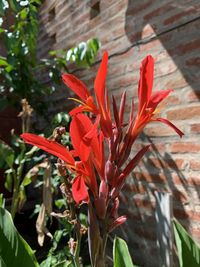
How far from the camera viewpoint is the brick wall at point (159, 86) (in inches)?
59.6

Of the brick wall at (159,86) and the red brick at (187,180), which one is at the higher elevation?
the brick wall at (159,86)

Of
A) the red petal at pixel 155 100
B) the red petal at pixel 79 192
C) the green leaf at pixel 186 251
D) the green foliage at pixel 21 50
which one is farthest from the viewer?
the green foliage at pixel 21 50

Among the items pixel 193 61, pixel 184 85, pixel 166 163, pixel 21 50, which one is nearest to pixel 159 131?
pixel 166 163

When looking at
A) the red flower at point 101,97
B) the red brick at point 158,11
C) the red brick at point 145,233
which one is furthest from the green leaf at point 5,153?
the red flower at point 101,97

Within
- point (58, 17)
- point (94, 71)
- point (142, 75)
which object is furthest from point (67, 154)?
point (58, 17)

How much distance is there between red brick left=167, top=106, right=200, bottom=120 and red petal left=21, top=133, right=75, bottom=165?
1.04 m

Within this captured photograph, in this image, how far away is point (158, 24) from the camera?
67.4 inches

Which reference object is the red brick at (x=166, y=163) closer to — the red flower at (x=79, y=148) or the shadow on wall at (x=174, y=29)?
the shadow on wall at (x=174, y=29)

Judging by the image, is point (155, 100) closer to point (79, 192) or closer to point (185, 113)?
point (79, 192)

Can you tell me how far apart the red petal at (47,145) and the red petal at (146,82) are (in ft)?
0.50

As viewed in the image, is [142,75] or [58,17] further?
[58,17]

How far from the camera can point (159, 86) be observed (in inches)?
66.9

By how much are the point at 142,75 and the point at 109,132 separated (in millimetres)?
114

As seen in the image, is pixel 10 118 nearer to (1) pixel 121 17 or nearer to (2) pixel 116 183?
(1) pixel 121 17
